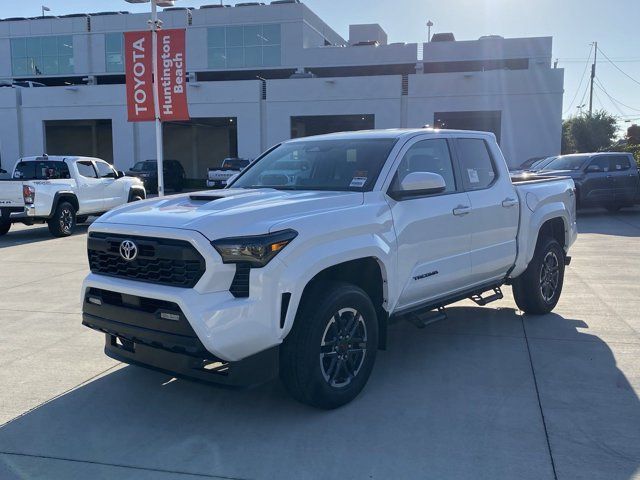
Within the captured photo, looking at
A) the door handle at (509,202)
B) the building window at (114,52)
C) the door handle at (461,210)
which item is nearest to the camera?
the door handle at (461,210)

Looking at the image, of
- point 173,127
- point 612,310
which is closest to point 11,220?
point 612,310

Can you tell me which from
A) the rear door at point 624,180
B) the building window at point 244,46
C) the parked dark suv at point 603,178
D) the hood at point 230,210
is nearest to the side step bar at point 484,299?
the hood at point 230,210

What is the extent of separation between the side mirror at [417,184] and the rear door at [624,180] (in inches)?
588

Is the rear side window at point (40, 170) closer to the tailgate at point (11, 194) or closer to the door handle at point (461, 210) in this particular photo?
the tailgate at point (11, 194)

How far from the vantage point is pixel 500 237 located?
556cm

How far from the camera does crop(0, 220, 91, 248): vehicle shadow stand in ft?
42.9

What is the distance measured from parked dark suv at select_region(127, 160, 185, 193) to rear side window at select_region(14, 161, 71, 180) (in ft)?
49.6

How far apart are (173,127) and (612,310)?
4139 centimetres

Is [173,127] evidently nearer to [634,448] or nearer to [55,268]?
[55,268]

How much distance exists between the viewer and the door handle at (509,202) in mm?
5609

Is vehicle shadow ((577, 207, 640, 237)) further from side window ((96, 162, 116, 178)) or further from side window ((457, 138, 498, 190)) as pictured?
side window ((96, 162, 116, 178))

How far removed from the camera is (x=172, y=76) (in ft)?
50.3

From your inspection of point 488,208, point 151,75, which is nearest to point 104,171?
point 151,75

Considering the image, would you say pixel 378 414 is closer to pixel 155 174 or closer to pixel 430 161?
pixel 430 161
